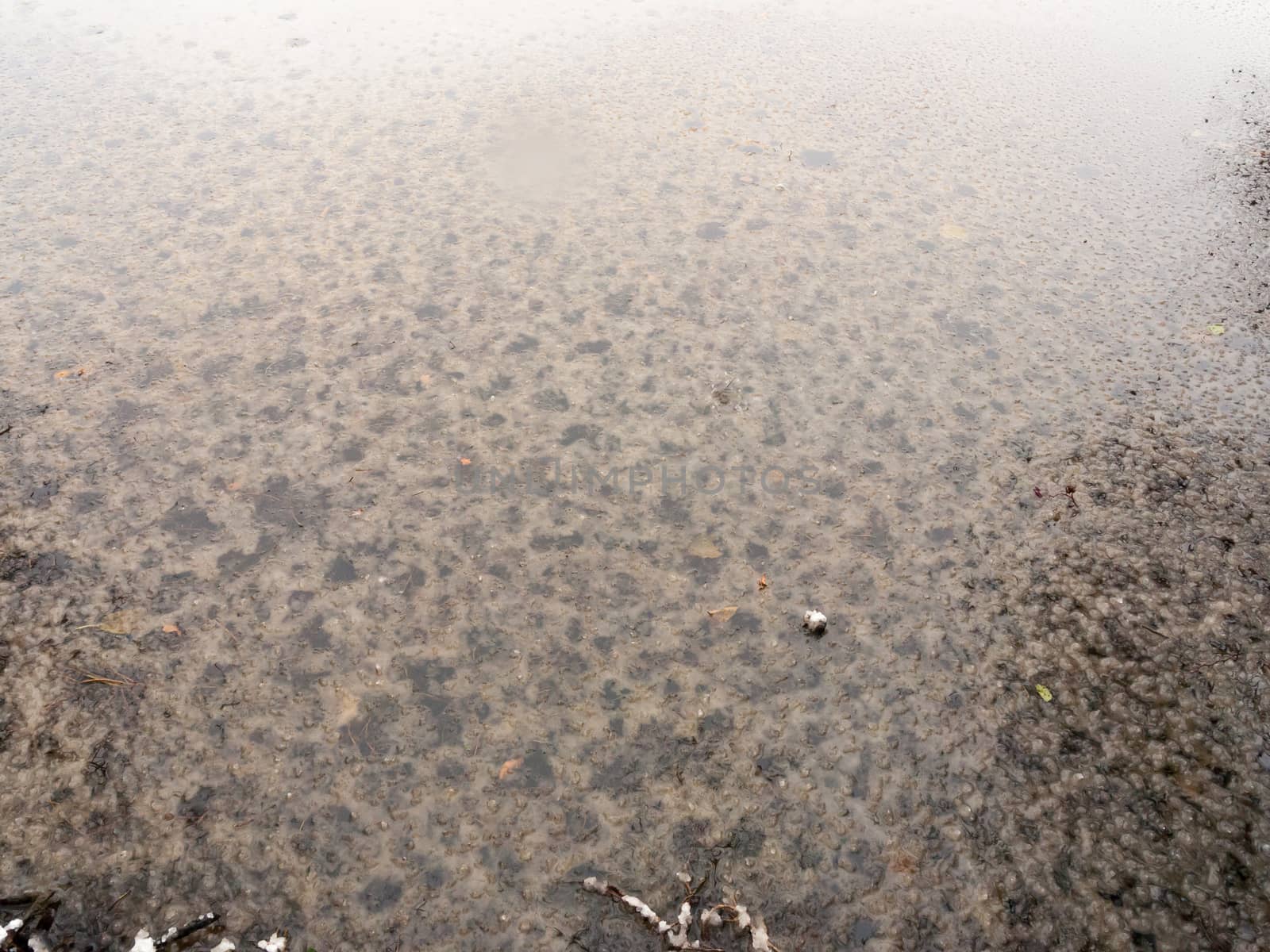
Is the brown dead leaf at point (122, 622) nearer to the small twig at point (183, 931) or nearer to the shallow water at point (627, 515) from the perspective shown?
the shallow water at point (627, 515)

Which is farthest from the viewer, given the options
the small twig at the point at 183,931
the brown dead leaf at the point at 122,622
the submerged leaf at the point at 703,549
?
the submerged leaf at the point at 703,549

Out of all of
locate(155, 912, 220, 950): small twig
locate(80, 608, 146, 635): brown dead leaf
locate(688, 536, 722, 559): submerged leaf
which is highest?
locate(688, 536, 722, 559): submerged leaf

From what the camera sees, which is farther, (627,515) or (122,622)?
(627,515)

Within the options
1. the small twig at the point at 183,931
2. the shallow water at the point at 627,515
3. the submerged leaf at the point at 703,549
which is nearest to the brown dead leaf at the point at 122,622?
the shallow water at the point at 627,515

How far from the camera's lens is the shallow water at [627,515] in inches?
48.0

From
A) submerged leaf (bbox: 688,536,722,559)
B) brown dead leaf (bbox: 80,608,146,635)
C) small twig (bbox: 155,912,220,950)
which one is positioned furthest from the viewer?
submerged leaf (bbox: 688,536,722,559)

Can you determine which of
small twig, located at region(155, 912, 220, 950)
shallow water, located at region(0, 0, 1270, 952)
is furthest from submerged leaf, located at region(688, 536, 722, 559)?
small twig, located at region(155, 912, 220, 950)

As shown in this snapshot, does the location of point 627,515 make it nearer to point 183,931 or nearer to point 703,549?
point 703,549

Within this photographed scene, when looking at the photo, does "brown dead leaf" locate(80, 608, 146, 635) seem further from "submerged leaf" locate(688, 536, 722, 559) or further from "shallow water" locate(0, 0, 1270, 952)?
"submerged leaf" locate(688, 536, 722, 559)

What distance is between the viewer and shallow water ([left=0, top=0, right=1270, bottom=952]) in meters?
1.22

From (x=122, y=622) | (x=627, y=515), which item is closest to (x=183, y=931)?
(x=122, y=622)

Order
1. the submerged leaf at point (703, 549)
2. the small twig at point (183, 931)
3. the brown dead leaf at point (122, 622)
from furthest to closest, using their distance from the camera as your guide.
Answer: the submerged leaf at point (703, 549) < the brown dead leaf at point (122, 622) < the small twig at point (183, 931)

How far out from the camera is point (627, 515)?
1658mm

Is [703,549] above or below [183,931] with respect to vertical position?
above
